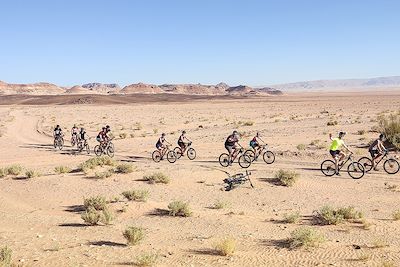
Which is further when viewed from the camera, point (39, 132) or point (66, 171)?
point (39, 132)

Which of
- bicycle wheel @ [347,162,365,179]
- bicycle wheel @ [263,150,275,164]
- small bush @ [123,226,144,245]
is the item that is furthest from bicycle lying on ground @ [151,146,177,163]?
small bush @ [123,226,144,245]

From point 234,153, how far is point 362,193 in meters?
7.24

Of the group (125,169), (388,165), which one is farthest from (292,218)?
(125,169)

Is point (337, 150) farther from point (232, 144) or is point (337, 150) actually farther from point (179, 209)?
point (179, 209)

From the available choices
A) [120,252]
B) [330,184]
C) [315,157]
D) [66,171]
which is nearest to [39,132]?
[66,171]

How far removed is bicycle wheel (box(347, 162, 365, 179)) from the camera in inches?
721

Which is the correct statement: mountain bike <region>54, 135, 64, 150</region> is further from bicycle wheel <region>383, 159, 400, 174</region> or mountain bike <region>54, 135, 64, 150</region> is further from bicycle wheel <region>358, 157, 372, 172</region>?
bicycle wheel <region>383, 159, 400, 174</region>

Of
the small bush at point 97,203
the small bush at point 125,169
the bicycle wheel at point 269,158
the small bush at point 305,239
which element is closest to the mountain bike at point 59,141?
the small bush at point 125,169

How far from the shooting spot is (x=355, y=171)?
18.6 meters

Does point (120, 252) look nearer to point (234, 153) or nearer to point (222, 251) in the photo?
point (222, 251)

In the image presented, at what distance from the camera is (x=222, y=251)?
9.77 metres

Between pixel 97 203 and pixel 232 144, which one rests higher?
pixel 232 144

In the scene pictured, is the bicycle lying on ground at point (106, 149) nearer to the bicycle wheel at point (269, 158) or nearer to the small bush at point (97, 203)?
the bicycle wheel at point (269, 158)

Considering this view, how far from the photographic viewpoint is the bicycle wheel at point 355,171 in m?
18.3
